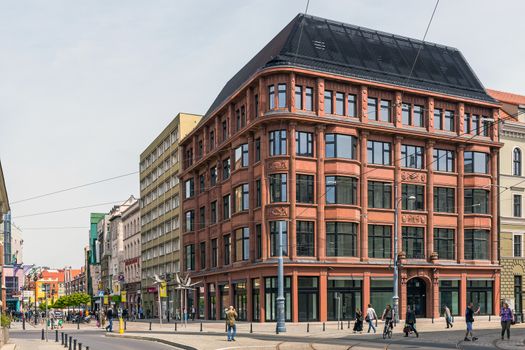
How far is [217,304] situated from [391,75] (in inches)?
1000

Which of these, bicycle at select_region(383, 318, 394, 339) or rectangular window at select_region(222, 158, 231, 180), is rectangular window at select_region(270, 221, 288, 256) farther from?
bicycle at select_region(383, 318, 394, 339)

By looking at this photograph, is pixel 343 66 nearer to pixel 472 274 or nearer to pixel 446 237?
pixel 446 237

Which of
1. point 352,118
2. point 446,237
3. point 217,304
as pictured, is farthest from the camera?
point 217,304

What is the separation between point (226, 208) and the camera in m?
65.2

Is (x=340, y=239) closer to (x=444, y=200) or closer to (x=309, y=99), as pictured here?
(x=309, y=99)

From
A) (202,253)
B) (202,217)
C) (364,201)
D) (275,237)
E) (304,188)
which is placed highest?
(304,188)

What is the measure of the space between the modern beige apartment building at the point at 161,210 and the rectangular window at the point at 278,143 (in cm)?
2670

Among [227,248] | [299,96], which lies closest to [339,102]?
[299,96]

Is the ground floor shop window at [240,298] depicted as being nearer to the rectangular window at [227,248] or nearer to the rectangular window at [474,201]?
the rectangular window at [227,248]

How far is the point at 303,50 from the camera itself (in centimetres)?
5806

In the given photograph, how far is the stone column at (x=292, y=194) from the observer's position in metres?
54.2

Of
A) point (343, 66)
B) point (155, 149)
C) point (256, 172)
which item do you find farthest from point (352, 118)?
point (155, 149)

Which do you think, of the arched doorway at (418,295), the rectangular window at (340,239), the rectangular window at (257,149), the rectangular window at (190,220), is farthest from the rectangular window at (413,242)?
the rectangular window at (190,220)

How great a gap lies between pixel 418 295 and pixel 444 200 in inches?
331
